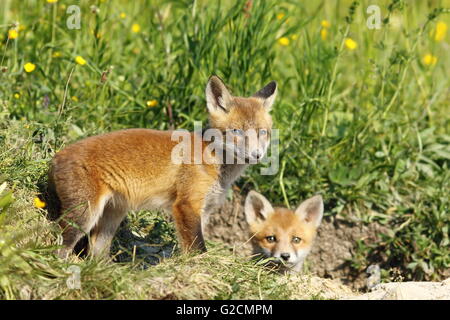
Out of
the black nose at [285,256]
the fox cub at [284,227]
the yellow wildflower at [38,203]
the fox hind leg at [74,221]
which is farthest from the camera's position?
the fox cub at [284,227]

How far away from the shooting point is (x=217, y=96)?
4.89 metres

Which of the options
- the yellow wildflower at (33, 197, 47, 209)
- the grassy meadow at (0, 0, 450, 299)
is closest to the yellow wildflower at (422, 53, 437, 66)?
the grassy meadow at (0, 0, 450, 299)

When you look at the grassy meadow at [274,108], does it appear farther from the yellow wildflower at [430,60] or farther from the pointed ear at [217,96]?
the pointed ear at [217,96]

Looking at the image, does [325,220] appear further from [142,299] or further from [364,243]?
[142,299]

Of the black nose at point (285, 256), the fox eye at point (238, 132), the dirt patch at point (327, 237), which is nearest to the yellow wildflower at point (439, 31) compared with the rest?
the dirt patch at point (327, 237)

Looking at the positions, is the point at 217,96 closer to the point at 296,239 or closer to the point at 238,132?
the point at 238,132

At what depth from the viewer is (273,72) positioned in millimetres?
6531

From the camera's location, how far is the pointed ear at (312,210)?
5562 millimetres

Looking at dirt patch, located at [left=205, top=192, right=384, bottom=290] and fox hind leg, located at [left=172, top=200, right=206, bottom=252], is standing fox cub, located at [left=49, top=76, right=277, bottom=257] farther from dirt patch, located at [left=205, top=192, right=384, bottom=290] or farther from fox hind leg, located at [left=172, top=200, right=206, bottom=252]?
dirt patch, located at [left=205, top=192, right=384, bottom=290]

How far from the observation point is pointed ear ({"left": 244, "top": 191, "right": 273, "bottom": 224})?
5523 mm

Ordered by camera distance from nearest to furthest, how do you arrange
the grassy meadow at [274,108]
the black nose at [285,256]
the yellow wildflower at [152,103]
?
the black nose at [285,256]
the grassy meadow at [274,108]
the yellow wildflower at [152,103]
